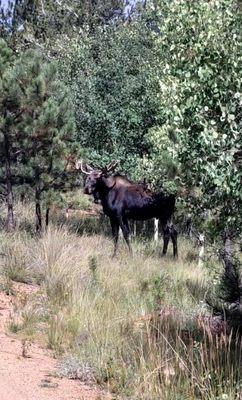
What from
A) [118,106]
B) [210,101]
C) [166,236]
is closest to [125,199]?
[166,236]

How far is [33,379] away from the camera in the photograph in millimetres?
6445

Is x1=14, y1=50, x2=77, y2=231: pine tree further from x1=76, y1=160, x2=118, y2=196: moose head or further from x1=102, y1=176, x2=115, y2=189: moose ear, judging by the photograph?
x1=102, y1=176, x2=115, y2=189: moose ear

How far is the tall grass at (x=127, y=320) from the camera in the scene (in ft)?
19.1

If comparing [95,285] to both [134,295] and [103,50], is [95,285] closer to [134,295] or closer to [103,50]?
[134,295]

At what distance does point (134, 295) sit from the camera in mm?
9820

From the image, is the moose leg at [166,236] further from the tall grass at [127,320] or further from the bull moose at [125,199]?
the tall grass at [127,320]

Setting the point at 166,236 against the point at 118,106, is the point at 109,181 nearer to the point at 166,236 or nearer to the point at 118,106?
the point at 166,236

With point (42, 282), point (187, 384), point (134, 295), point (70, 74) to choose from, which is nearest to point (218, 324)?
point (187, 384)

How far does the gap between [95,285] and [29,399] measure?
4.18 meters

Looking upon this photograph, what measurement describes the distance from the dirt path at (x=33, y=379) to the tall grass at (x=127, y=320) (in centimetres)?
22

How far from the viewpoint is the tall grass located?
19.1 ft

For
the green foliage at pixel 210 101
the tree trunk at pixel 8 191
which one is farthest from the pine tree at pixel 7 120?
the green foliage at pixel 210 101

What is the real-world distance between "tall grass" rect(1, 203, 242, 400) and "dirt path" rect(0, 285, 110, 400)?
22 centimetres

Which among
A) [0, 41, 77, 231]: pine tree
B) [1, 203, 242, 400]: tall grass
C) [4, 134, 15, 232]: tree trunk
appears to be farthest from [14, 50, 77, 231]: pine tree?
[1, 203, 242, 400]: tall grass
